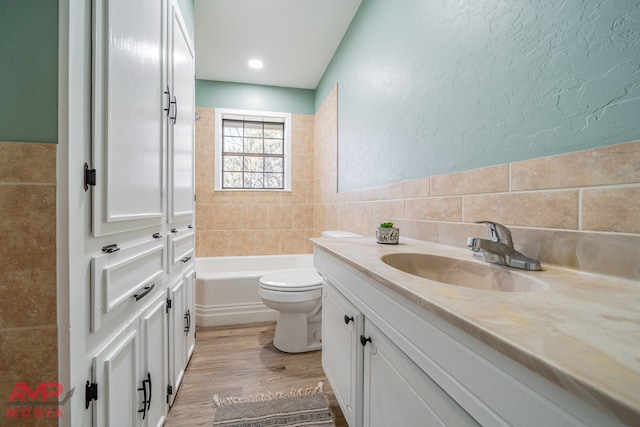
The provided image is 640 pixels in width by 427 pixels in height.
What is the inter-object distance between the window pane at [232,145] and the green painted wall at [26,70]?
113 inches

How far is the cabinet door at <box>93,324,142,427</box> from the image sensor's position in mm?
727

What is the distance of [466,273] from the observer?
0.87 meters

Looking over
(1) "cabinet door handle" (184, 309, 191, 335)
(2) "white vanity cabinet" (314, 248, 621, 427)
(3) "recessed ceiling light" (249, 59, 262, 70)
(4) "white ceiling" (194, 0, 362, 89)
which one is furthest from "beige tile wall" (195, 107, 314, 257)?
(2) "white vanity cabinet" (314, 248, 621, 427)

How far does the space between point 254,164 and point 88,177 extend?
2.89 m

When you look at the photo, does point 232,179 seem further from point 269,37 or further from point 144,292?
point 144,292

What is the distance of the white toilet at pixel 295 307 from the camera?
6.10 feet

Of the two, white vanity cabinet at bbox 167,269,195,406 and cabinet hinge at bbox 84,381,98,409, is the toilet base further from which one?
cabinet hinge at bbox 84,381,98,409

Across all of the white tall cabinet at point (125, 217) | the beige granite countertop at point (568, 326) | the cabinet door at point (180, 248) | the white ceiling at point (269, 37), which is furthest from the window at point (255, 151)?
the beige granite countertop at point (568, 326)

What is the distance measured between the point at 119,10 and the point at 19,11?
0.28m

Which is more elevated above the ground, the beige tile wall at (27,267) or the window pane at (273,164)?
the window pane at (273,164)

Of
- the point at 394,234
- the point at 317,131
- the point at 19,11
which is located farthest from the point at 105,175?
the point at 317,131

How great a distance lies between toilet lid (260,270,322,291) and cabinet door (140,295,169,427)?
74 cm

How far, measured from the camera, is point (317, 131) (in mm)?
3316

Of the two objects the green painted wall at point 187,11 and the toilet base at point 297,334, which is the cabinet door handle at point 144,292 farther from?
the green painted wall at point 187,11
